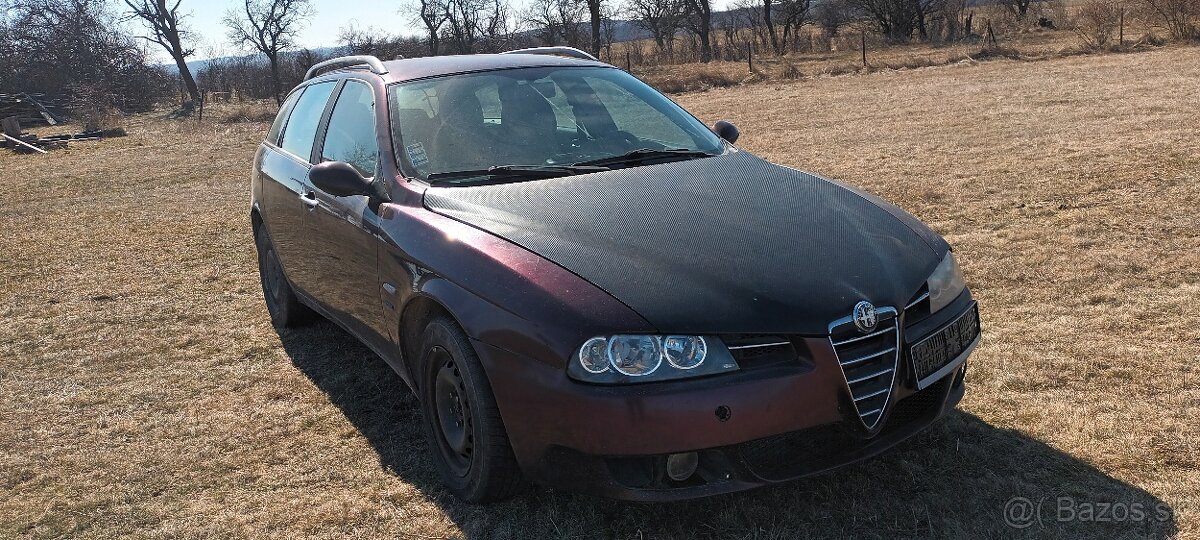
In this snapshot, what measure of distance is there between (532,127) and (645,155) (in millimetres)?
487

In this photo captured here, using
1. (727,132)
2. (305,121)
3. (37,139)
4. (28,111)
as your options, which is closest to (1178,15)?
(727,132)

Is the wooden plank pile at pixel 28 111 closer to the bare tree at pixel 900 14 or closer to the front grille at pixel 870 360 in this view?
the front grille at pixel 870 360

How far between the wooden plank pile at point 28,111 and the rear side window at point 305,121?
29.0m

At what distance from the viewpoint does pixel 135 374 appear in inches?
206

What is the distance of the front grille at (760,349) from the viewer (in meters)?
2.72

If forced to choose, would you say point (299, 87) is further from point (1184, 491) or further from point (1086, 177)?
point (1086, 177)

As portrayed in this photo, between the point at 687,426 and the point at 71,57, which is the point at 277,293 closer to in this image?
the point at 687,426

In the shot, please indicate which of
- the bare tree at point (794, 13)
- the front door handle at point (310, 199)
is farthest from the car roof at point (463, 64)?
the bare tree at point (794, 13)

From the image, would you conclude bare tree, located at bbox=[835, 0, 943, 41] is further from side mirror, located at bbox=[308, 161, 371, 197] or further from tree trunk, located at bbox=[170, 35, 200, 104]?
side mirror, located at bbox=[308, 161, 371, 197]

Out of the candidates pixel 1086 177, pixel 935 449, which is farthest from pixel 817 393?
pixel 1086 177

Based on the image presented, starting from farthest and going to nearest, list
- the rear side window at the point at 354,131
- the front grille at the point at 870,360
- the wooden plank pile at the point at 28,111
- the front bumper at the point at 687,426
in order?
the wooden plank pile at the point at 28,111 → the rear side window at the point at 354,131 → the front grille at the point at 870,360 → the front bumper at the point at 687,426

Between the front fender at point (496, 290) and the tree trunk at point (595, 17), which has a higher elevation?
the tree trunk at point (595, 17)

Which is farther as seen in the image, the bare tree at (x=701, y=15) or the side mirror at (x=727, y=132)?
the bare tree at (x=701, y=15)

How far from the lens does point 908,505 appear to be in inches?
125
